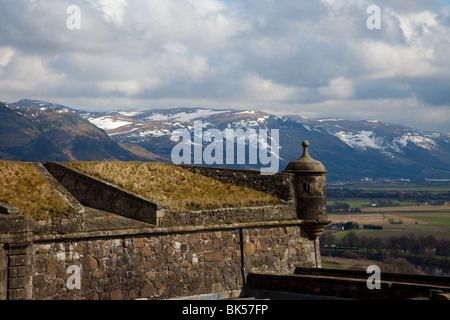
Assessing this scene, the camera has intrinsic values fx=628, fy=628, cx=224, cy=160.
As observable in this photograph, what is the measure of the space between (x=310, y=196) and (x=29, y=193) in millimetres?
13681

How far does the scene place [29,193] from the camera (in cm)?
2453

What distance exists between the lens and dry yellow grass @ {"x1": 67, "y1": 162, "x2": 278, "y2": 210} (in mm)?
28984

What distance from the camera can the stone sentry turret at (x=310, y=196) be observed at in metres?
31.1

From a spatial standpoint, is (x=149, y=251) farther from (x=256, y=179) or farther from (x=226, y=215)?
(x=256, y=179)

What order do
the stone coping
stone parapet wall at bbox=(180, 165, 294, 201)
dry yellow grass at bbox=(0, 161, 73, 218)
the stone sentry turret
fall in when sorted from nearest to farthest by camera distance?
1. the stone coping
2. dry yellow grass at bbox=(0, 161, 73, 218)
3. the stone sentry turret
4. stone parapet wall at bbox=(180, 165, 294, 201)

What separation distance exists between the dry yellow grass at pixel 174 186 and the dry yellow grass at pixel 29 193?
3.58m

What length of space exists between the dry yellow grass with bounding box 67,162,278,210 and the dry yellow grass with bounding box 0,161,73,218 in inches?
141

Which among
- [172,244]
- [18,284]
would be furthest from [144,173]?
[18,284]

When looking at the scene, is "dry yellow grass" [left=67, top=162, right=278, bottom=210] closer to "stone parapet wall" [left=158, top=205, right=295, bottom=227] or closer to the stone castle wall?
"stone parapet wall" [left=158, top=205, right=295, bottom=227]

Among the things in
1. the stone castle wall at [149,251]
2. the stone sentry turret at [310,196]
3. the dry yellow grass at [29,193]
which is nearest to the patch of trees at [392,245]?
the stone sentry turret at [310,196]

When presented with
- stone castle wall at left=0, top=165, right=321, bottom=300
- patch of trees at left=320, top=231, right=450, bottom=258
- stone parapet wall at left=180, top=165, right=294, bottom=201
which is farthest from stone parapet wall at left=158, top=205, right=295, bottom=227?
patch of trees at left=320, top=231, right=450, bottom=258

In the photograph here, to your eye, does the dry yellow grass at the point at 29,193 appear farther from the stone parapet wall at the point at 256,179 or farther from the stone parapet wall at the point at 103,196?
the stone parapet wall at the point at 256,179
